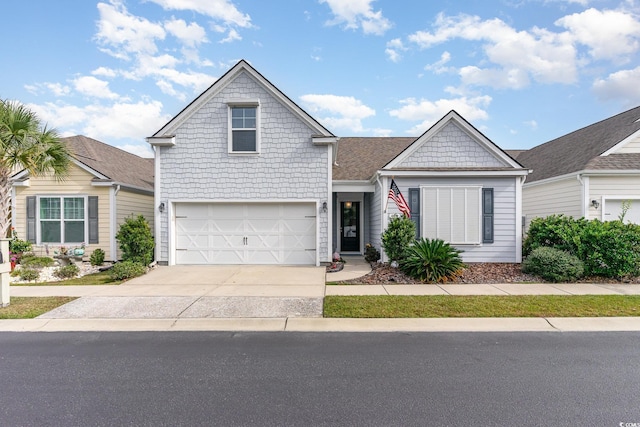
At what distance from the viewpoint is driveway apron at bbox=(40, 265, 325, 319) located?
700 cm

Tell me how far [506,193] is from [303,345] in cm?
975

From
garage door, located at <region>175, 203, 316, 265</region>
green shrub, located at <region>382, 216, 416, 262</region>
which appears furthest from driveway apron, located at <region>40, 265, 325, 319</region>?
green shrub, located at <region>382, 216, 416, 262</region>

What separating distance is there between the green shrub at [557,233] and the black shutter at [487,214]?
4.10ft

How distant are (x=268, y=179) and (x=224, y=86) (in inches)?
147

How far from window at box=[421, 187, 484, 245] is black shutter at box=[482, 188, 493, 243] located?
14cm

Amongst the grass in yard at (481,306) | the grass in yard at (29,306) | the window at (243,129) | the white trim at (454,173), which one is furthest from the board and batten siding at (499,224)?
the grass in yard at (29,306)

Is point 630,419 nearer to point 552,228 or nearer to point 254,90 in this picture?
point 552,228

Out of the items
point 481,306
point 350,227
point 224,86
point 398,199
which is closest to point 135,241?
point 224,86

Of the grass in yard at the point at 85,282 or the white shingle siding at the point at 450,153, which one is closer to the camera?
the grass in yard at the point at 85,282

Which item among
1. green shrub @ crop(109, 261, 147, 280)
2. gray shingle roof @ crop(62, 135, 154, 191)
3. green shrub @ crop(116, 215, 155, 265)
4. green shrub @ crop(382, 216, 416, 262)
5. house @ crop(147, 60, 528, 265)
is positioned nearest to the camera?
green shrub @ crop(109, 261, 147, 280)

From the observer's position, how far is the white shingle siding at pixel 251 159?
41.2 feet

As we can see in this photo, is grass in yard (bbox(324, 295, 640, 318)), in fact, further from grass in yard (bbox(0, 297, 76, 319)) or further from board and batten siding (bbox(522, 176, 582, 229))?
board and batten siding (bbox(522, 176, 582, 229))

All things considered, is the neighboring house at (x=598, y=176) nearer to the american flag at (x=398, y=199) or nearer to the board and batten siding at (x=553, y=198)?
the board and batten siding at (x=553, y=198)

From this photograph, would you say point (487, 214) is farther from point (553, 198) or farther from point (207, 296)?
point (207, 296)
